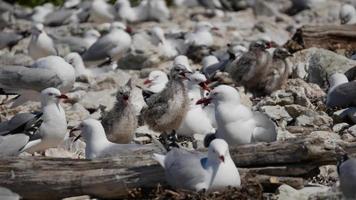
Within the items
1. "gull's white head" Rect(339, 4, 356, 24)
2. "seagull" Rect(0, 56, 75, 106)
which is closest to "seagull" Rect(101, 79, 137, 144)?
"seagull" Rect(0, 56, 75, 106)

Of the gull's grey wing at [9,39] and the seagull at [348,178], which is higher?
the gull's grey wing at [9,39]

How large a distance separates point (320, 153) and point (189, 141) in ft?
9.46

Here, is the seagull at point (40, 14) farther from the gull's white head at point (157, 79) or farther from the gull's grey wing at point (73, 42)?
the gull's white head at point (157, 79)

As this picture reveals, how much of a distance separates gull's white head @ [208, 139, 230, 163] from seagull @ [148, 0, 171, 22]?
1713cm

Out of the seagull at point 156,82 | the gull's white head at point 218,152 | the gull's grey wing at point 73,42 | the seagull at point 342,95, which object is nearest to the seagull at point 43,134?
the seagull at point 156,82

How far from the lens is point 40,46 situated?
57.1ft

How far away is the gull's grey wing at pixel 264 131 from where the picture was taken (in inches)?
354

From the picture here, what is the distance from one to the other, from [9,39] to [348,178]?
1356 centimetres

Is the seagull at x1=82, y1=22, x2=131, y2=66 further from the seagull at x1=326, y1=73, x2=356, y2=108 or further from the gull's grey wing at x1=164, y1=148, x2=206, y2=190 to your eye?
the gull's grey wing at x1=164, y1=148, x2=206, y2=190

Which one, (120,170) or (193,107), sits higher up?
(193,107)

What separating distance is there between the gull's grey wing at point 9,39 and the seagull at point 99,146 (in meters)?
A: 10.8

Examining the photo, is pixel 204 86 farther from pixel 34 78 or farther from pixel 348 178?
pixel 348 178

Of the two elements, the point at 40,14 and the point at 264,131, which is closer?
the point at 264,131

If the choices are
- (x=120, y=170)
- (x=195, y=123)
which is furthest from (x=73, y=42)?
(x=120, y=170)
